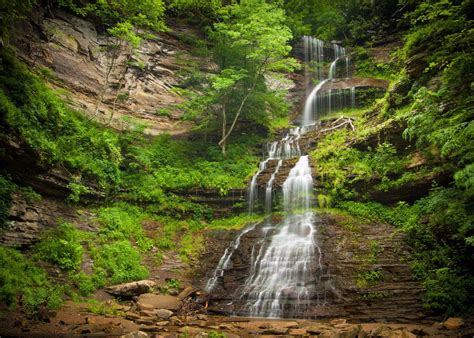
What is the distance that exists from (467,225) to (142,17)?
1764 cm

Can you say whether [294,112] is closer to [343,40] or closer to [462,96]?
[343,40]

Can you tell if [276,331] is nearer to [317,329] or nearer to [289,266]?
[317,329]

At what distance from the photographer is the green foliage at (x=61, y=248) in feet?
38.4

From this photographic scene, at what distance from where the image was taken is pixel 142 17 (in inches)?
737

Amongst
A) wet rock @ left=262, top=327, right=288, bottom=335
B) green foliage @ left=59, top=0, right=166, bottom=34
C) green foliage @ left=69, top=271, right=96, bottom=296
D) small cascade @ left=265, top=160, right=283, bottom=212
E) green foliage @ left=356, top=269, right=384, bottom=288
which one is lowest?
wet rock @ left=262, top=327, right=288, bottom=335

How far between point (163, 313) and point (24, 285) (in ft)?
13.2

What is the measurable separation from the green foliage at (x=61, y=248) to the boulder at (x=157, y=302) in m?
2.65

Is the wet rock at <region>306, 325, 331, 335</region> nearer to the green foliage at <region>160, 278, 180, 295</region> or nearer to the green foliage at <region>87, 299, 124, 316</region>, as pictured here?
the green foliage at <region>87, 299, 124, 316</region>

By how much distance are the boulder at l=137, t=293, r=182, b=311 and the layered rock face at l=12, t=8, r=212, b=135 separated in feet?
37.4

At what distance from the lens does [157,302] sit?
1173 cm

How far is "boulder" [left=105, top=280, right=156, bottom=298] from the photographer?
39.5 feet

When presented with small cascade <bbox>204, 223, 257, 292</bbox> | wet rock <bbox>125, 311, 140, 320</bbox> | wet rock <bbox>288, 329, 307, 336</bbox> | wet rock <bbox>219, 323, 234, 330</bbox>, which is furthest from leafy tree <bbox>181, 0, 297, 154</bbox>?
wet rock <bbox>288, 329, 307, 336</bbox>

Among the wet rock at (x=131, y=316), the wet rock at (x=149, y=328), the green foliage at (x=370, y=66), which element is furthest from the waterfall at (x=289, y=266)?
the green foliage at (x=370, y=66)

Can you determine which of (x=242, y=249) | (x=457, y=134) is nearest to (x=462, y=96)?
(x=457, y=134)
